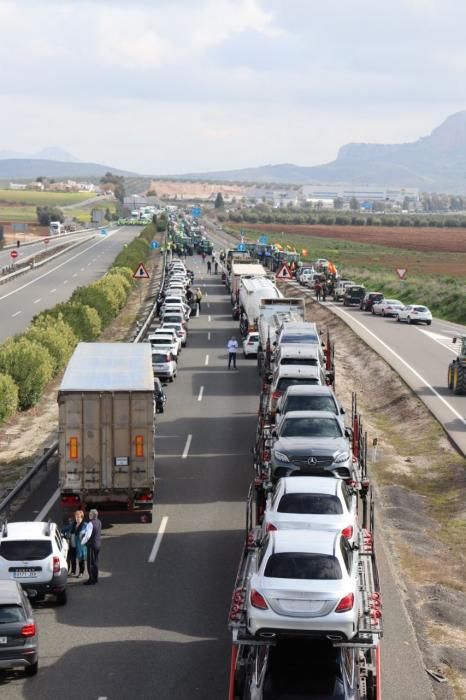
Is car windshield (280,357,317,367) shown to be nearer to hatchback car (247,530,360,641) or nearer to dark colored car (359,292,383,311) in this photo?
hatchback car (247,530,360,641)

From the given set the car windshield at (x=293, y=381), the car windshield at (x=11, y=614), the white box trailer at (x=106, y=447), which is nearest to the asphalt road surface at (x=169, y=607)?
the white box trailer at (x=106, y=447)

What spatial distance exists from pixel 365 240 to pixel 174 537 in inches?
6413

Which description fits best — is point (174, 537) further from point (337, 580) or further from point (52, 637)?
point (337, 580)

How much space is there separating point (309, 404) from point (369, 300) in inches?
1861

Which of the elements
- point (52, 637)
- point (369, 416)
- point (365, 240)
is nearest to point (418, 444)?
point (369, 416)

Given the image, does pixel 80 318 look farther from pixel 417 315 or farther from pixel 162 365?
pixel 417 315

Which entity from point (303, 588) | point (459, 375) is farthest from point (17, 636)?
point (459, 375)

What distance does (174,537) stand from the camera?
23.1 m

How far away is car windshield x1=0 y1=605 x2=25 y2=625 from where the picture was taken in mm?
15672

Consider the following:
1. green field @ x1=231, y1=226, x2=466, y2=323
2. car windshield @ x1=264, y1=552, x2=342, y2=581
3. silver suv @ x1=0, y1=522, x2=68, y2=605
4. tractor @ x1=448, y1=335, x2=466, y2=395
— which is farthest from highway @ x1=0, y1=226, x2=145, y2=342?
car windshield @ x1=264, y1=552, x2=342, y2=581

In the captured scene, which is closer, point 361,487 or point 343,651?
point 343,651

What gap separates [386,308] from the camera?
7212 centimetres

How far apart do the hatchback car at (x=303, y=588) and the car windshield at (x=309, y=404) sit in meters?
12.2

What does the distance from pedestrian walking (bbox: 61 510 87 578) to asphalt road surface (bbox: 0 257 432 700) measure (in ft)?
1.57
